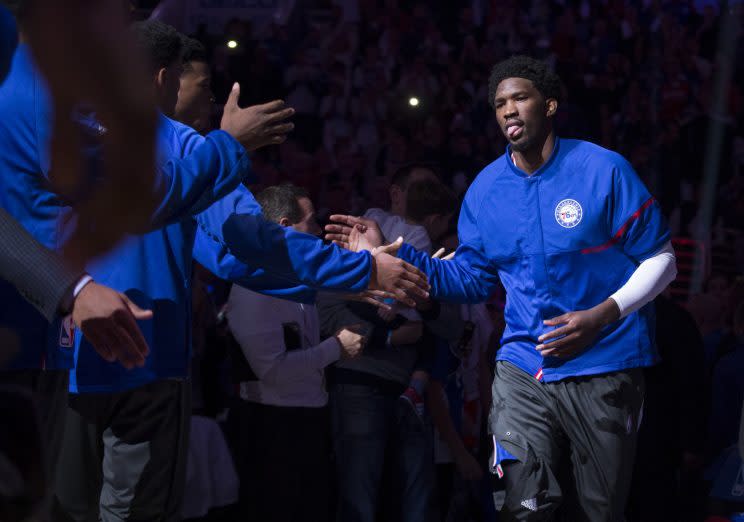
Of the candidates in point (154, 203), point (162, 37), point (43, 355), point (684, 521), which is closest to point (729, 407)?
point (684, 521)

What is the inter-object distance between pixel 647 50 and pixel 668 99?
4.23ft

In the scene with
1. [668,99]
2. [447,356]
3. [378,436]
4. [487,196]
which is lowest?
[378,436]

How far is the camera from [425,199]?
5.85 meters

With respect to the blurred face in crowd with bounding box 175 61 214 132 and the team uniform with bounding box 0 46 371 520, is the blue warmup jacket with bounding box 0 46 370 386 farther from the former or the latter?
the blurred face in crowd with bounding box 175 61 214 132

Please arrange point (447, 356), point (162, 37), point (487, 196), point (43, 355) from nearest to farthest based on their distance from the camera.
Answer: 1. point (43, 355)
2. point (162, 37)
3. point (487, 196)
4. point (447, 356)

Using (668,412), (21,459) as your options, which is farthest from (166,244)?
(668,412)

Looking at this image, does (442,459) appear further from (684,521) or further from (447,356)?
(684,521)

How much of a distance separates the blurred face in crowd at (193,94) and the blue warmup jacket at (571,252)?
3.22 ft

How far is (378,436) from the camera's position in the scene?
5.38 meters

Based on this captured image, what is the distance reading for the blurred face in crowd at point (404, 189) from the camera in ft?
19.4

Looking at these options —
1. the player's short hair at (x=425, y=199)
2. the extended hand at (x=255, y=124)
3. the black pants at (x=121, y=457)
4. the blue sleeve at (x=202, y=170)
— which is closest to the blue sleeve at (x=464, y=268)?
the player's short hair at (x=425, y=199)

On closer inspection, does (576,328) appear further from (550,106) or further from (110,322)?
(110,322)

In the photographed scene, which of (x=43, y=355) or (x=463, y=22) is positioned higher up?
(x=463, y=22)

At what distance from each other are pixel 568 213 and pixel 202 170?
66.1 inches
